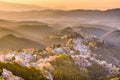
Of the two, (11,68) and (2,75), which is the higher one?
(2,75)

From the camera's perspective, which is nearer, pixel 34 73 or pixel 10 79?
pixel 10 79

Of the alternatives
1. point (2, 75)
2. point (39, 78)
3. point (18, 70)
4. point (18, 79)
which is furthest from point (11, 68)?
point (2, 75)

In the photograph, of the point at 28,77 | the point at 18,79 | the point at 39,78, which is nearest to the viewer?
the point at 18,79

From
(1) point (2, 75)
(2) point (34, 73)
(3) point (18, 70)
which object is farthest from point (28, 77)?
(1) point (2, 75)

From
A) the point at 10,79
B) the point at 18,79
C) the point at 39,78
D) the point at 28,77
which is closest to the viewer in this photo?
the point at 10,79

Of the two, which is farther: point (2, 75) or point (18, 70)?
point (18, 70)

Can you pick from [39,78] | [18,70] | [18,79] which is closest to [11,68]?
[18,70]

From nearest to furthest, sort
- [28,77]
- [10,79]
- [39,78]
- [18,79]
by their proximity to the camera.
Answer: [10,79] → [18,79] → [28,77] → [39,78]

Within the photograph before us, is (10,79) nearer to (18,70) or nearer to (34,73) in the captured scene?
(18,70)

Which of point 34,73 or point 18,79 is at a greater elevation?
point 18,79
